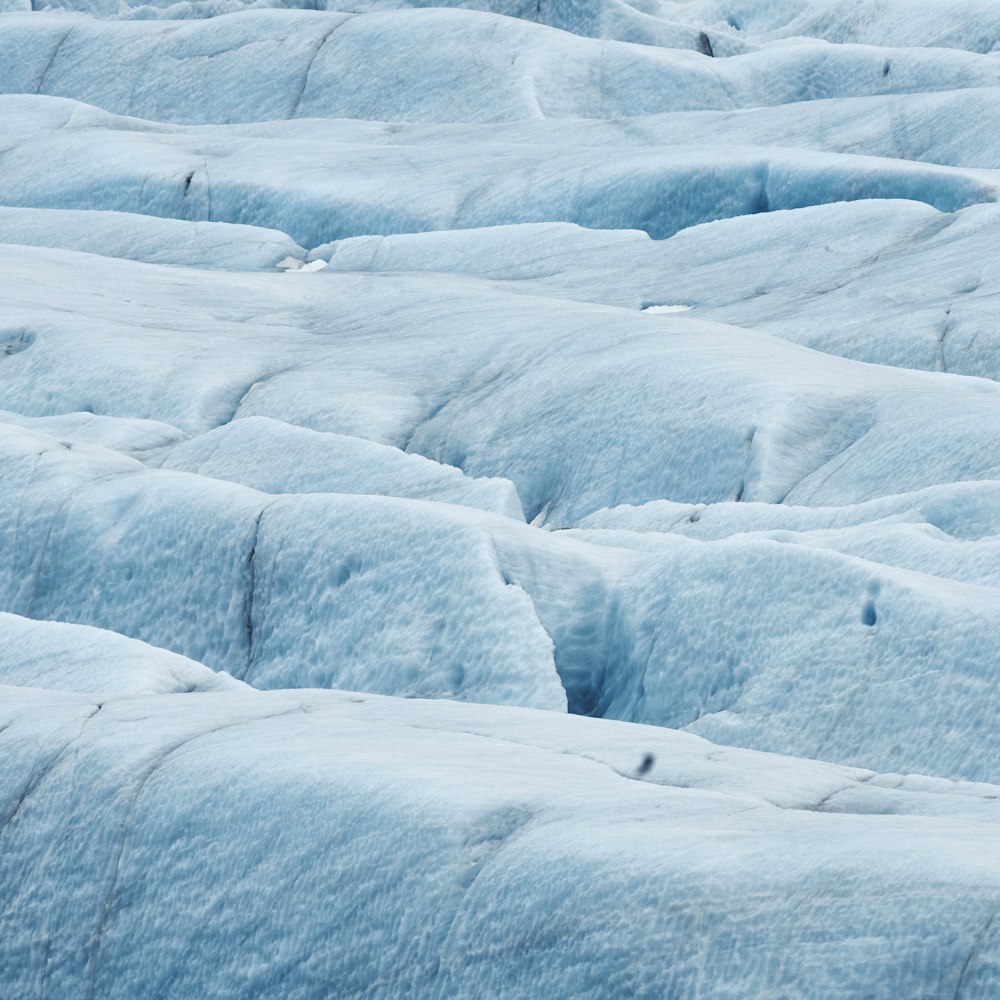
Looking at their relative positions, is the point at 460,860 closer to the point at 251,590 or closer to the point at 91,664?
the point at 91,664

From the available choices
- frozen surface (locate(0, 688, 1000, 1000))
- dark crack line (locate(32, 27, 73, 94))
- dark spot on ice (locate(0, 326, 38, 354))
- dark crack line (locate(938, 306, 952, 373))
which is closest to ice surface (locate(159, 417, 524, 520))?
dark spot on ice (locate(0, 326, 38, 354))

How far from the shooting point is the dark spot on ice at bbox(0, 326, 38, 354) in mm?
11289

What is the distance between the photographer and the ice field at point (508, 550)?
4.23 m

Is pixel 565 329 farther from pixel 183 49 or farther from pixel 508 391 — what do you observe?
pixel 183 49

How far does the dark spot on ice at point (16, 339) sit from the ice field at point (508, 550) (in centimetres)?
4

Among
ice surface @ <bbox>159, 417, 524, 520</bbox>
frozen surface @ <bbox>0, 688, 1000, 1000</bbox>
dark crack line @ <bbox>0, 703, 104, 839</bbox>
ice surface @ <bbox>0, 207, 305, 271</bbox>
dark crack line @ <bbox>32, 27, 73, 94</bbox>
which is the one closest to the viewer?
frozen surface @ <bbox>0, 688, 1000, 1000</bbox>

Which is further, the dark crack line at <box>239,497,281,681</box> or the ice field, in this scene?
the dark crack line at <box>239,497,281,681</box>

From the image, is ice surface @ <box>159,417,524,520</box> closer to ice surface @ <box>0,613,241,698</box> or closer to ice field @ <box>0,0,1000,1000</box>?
ice field @ <box>0,0,1000,1000</box>

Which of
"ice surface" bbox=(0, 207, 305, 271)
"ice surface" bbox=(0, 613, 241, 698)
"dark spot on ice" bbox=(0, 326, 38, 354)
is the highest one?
"ice surface" bbox=(0, 613, 241, 698)

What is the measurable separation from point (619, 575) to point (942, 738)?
5.96ft

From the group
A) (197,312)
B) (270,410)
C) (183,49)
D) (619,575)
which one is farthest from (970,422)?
(183,49)

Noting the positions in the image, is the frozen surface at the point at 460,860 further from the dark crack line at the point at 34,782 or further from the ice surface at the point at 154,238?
the ice surface at the point at 154,238


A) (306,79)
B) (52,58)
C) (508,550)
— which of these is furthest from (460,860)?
(52,58)

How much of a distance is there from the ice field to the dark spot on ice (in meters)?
0.04
